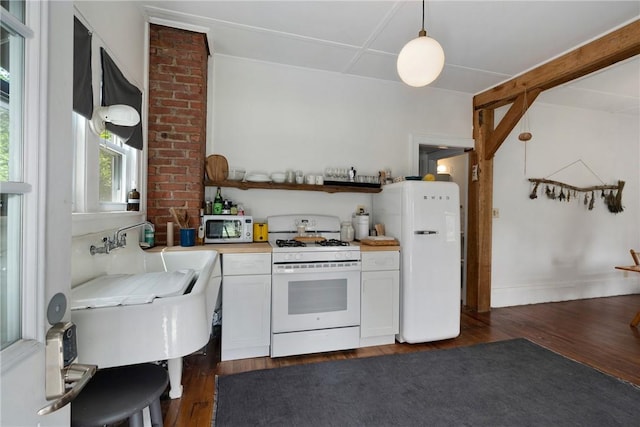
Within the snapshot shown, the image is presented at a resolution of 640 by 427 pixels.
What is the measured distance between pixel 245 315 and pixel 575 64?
12.7 ft

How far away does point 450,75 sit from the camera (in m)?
3.36

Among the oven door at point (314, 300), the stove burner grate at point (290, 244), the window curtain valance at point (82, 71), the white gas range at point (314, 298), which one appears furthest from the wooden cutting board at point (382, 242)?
the window curtain valance at point (82, 71)

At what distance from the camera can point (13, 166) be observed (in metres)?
0.50

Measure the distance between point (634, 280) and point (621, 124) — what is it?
→ 2.59 metres

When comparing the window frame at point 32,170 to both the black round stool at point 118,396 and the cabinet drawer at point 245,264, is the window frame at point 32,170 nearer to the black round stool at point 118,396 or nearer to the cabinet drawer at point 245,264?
the black round stool at point 118,396

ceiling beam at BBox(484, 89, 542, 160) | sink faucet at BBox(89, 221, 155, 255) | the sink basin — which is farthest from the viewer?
ceiling beam at BBox(484, 89, 542, 160)

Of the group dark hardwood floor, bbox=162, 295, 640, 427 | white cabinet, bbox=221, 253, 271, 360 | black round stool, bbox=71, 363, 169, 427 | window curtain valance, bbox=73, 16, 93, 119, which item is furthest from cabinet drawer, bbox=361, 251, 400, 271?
window curtain valance, bbox=73, 16, 93, 119

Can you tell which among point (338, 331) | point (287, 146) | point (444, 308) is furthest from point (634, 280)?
point (287, 146)

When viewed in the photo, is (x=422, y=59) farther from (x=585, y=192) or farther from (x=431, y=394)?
(x=585, y=192)

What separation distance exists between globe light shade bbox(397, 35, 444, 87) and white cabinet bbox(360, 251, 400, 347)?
1570 mm

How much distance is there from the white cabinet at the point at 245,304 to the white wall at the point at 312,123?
843 millimetres

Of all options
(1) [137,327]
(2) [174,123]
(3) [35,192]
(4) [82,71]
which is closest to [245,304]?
(1) [137,327]

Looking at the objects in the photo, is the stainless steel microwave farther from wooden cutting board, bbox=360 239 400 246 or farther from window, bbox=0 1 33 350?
window, bbox=0 1 33 350

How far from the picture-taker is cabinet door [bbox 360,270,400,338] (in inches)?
106
